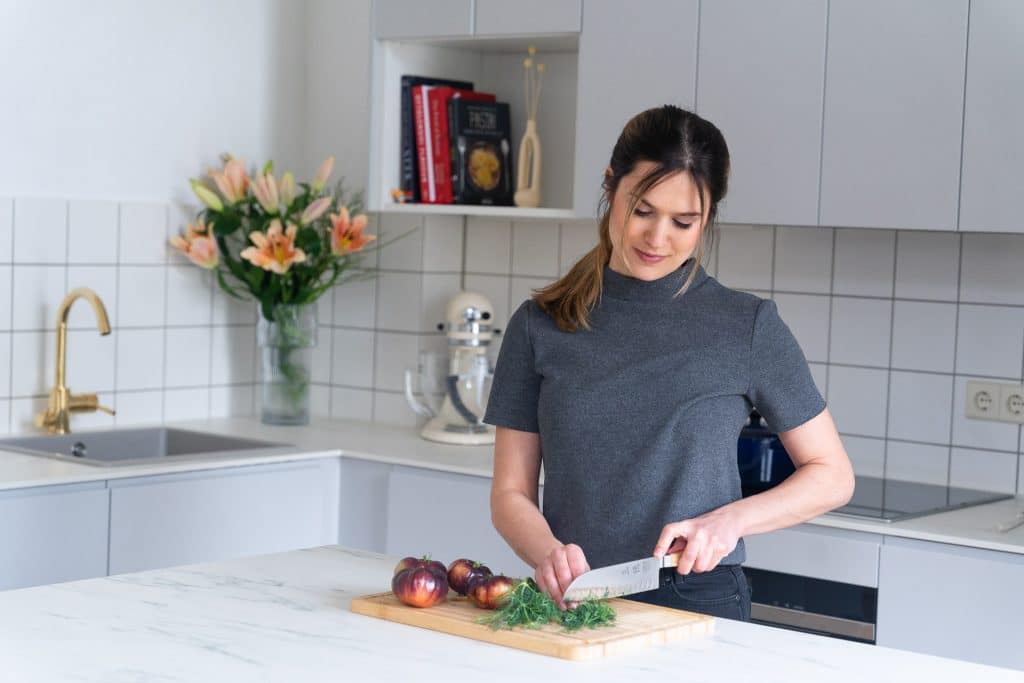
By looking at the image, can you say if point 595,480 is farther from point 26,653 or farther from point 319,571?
point 26,653

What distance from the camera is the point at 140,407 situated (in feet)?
12.3

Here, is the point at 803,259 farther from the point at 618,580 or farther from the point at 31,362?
the point at 31,362

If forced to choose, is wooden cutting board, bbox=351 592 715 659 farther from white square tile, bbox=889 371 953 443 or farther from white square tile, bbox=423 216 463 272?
white square tile, bbox=423 216 463 272

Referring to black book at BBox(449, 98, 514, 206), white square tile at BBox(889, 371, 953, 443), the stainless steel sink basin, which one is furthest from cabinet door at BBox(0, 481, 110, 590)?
white square tile at BBox(889, 371, 953, 443)

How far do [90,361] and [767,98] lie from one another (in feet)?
5.74

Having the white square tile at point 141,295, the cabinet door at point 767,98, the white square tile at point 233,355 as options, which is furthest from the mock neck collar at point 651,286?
the white square tile at point 233,355

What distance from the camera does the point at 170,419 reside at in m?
3.83

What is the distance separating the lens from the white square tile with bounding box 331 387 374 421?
400cm

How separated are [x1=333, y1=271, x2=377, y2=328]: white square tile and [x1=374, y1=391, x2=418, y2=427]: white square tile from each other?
0.20 m

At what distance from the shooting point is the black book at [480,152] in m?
3.66

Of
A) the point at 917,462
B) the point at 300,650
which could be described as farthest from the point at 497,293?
the point at 300,650

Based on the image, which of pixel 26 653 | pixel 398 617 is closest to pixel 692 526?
pixel 398 617

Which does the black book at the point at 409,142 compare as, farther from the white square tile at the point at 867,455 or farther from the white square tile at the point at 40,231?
the white square tile at the point at 867,455

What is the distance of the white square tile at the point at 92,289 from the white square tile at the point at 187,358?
20 cm
